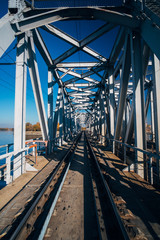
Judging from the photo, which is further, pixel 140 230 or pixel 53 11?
pixel 53 11

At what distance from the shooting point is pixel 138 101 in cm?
476

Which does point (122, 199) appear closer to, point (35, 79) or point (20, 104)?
point (20, 104)

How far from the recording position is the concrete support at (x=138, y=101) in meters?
4.50

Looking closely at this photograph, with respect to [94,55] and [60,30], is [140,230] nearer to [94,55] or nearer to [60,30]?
[60,30]

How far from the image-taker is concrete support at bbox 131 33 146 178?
14.8 ft

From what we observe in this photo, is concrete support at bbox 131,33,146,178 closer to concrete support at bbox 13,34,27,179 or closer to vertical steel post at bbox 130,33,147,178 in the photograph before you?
vertical steel post at bbox 130,33,147,178

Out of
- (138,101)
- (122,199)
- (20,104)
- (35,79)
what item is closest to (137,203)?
(122,199)

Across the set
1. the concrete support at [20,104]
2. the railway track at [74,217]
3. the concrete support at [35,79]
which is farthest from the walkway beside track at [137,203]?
the concrete support at [35,79]

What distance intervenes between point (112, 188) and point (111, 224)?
1.35 metres

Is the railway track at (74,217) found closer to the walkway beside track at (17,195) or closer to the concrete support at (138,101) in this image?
the walkway beside track at (17,195)

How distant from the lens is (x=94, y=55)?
9.07 m

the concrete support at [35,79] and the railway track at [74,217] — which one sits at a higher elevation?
the concrete support at [35,79]

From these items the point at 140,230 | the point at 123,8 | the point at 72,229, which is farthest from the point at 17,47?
the point at 140,230

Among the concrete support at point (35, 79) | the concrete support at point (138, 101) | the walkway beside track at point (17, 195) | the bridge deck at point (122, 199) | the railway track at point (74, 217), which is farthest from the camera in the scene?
the concrete support at point (35, 79)
